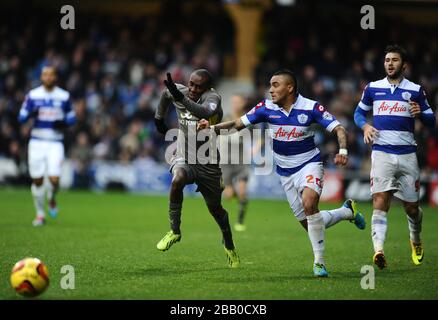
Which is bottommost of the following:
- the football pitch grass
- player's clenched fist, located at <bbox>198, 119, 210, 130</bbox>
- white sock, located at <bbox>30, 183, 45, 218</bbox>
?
the football pitch grass

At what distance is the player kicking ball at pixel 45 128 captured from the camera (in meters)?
15.7

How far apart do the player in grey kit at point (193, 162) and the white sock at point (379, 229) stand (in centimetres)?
189

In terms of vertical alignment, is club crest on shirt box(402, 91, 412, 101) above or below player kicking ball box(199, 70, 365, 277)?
above

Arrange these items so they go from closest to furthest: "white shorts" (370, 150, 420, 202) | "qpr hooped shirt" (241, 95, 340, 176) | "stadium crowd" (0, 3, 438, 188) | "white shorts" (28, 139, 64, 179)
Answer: "qpr hooped shirt" (241, 95, 340, 176) < "white shorts" (370, 150, 420, 202) < "white shorts" (28, 139, 64, 179) < "stadium crowd" (0, 3, 438, 188)

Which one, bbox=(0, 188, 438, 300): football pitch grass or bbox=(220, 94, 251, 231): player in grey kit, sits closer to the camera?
bbox=(0, 188, 438, 300): football pitch grass

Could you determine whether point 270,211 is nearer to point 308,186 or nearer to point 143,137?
point 143,137

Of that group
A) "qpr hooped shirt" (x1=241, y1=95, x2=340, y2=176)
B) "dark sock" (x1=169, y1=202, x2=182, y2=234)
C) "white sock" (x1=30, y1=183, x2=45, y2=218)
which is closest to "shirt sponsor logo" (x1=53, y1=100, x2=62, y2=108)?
"white sock" (x1=30, y1=183, x2=45, y2=218)

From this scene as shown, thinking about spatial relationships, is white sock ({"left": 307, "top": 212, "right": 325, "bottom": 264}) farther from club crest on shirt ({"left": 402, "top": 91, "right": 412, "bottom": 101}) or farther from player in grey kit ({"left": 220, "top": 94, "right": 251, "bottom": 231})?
player in grey kit ({"left": 220, "top": 94, "right": 251, "bottom": 231})

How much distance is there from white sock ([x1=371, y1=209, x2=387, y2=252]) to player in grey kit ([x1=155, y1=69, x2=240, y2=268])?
1889 millimetres

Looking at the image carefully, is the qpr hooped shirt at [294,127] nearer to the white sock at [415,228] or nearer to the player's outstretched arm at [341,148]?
the player's outstretched arm at [341,148]

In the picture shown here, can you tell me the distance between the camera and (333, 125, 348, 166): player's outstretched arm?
9.23 meters

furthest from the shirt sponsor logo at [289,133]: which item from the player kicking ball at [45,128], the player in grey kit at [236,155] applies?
the player kicking ball at [45,128]

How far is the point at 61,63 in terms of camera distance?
30.2 m
